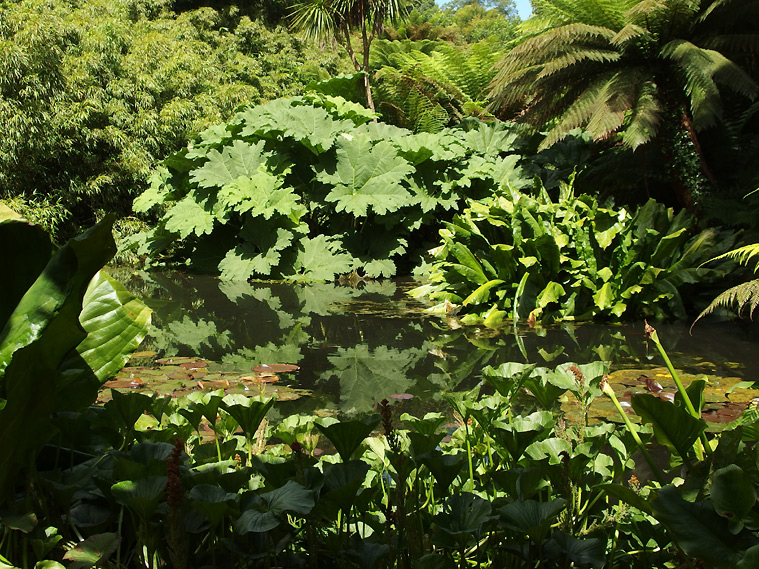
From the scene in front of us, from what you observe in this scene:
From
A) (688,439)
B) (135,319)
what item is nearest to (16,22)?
(135,319)

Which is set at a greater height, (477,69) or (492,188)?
(477,69)

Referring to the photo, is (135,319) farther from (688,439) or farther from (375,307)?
(375,307)

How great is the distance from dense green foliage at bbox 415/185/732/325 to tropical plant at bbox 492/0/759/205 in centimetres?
74

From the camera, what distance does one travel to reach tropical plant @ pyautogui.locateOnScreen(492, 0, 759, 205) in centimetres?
470

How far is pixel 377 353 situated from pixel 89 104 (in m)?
10.8

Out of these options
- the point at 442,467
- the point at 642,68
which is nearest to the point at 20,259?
the point at 442,467

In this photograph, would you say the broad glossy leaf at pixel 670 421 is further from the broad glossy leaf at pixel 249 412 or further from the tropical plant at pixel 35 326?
the tropical plant at pixel 35 326

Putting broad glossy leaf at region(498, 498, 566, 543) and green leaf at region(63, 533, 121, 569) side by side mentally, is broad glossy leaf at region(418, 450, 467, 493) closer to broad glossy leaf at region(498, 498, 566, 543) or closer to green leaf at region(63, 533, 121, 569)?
broad glossy leaf at region(498, 498, 566, 543)

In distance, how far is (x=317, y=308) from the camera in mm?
5383

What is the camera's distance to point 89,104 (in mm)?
12078

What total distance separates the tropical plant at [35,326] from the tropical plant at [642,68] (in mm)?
4434

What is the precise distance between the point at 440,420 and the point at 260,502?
1.43 ft

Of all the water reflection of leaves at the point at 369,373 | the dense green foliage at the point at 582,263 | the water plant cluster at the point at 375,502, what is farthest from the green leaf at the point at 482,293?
the water plant cluster at the point at 375,502

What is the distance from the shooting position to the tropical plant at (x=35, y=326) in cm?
84
